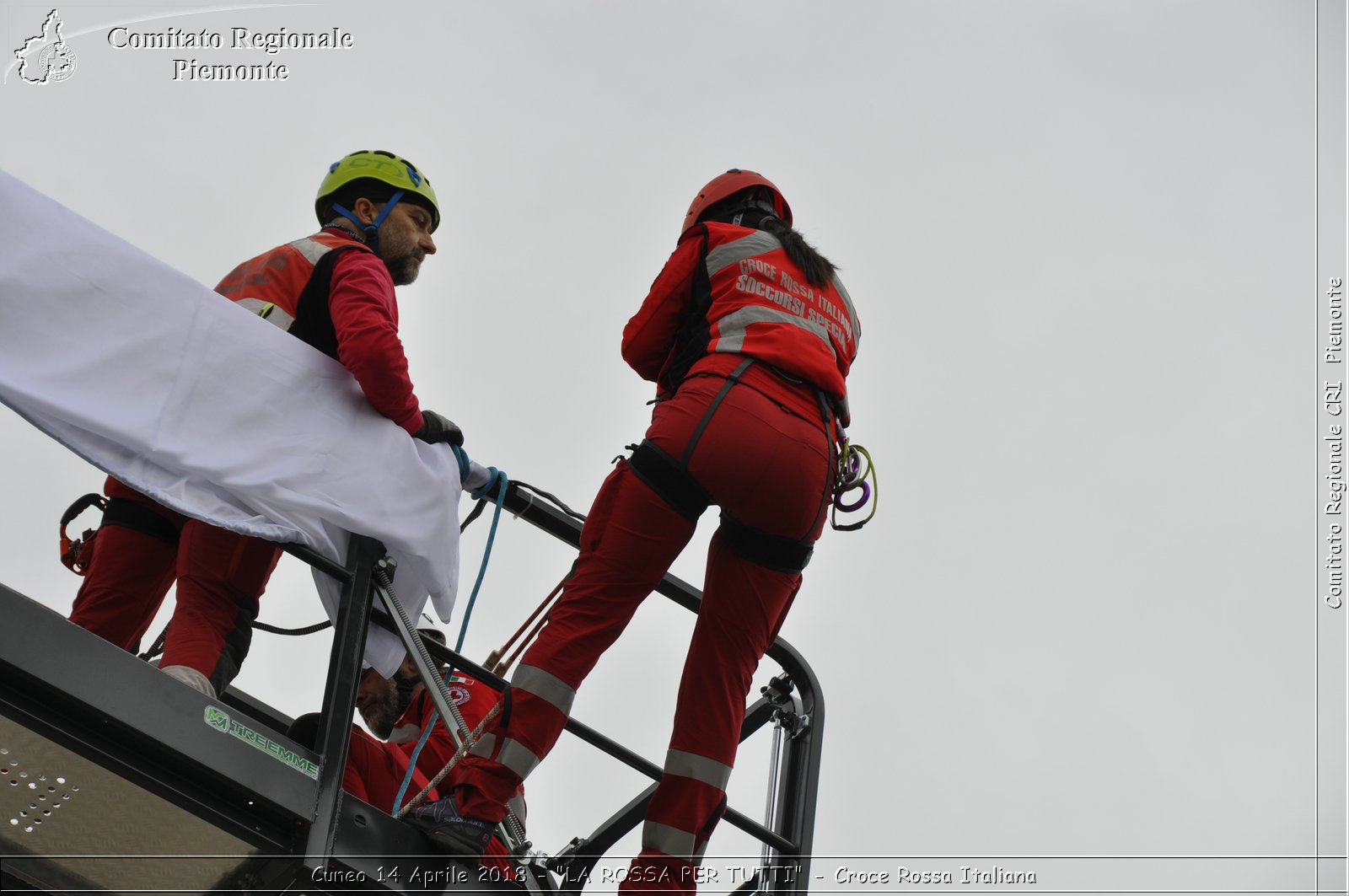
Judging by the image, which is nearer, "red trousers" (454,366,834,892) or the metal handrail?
the metal handrail

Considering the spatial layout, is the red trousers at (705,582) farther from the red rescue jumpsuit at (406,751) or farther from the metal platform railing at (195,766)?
the red rescue jumpsuit at (406,751)

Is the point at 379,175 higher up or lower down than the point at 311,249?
higher up

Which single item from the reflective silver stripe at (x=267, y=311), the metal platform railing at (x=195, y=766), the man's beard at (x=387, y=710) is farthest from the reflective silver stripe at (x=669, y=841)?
the man's beard at (x=387, y=710)

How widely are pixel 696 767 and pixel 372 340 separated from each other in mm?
1505

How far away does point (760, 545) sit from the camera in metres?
4.07

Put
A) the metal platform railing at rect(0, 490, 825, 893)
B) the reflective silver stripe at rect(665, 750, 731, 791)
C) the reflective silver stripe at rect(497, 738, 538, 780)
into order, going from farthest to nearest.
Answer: the reflective silver stripe at rect(665, 750, 731, 791) < the reflective silver stripe at rect(497, 738, 538, 780) < the metal platform railing at rect(0, 490, 825, 893)

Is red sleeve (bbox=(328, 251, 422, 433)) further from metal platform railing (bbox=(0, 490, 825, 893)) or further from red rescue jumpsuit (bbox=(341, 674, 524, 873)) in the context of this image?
red rescue jumpsuit (bbox=(341, 674, 524, 873))

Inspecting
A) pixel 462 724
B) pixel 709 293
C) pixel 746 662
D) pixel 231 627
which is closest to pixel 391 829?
pixel 462 724

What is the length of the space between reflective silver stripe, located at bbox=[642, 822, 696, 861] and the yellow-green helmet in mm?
2251

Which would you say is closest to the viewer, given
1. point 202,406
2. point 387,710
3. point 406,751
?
point 202,406

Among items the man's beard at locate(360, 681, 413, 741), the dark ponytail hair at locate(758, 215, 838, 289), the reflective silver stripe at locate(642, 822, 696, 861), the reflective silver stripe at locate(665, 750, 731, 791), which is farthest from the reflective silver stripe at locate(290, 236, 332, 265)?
the man's beard at locate(360, 681, 413, 741)

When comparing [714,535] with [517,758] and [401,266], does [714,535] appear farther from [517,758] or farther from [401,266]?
[401,266]

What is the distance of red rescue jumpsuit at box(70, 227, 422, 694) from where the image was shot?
378 centimetres

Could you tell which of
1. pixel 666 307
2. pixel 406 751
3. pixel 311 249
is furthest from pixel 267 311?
pixel 406 751
